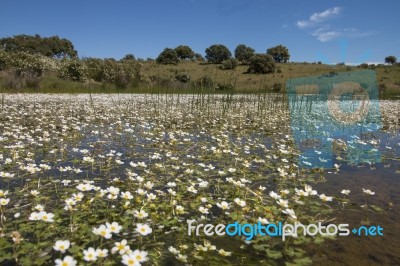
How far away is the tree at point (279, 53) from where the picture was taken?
7719 centimetres

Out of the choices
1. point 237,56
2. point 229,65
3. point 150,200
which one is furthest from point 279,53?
point 150,200

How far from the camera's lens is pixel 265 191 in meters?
4.47

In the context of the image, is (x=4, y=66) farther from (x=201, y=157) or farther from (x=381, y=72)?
(x=381, y=72)

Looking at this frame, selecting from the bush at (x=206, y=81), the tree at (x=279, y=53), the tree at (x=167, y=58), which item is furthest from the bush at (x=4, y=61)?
the tree at (x=279, y=53)

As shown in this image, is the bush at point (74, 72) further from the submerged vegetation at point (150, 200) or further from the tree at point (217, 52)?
the tree at point (217, 52)

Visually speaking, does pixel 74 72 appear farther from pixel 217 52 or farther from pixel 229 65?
pixel 217 52

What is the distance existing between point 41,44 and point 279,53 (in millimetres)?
62768

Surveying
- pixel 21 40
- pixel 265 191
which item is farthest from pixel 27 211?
pixel 21 40

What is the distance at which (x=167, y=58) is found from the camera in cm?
6650

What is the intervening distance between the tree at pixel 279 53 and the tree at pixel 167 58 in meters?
25.4

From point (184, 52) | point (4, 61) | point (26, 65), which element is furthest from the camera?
point (184, 52)

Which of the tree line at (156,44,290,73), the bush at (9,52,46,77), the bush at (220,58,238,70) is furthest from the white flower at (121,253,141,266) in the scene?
the bush at (220,58,238,70)

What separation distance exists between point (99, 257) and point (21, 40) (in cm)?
10006

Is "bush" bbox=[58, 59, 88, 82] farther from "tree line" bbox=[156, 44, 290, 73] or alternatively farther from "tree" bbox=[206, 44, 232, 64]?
"tree" bbox=[206, 44, 232, 64]
